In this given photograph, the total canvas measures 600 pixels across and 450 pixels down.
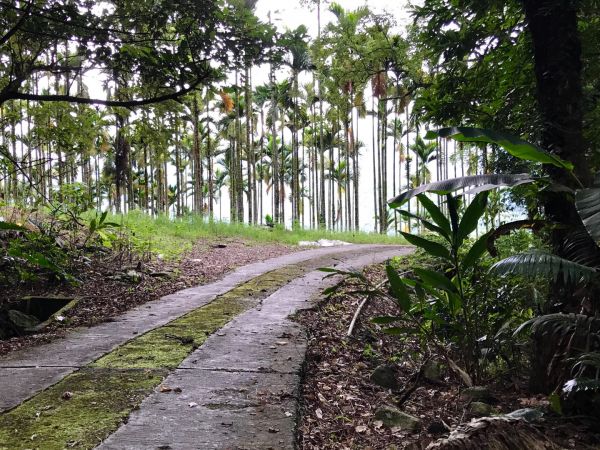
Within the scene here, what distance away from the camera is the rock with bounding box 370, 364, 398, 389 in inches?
140

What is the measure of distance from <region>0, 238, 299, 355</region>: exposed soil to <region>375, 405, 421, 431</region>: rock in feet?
10.0

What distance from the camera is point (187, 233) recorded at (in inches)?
476

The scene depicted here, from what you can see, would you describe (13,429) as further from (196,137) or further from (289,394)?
(196,137)

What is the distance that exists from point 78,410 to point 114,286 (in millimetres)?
3870

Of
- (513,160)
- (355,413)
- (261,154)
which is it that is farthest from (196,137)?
(261,154)

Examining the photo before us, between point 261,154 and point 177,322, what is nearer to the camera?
point 177,322

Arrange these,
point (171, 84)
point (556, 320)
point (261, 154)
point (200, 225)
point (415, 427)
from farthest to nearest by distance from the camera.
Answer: point (261, 154), point (200, 225), point (171, 84), point (415, 427), point (556, 320)

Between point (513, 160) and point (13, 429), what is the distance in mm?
6983

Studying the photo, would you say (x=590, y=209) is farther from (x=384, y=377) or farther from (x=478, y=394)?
(x=384, y=377)

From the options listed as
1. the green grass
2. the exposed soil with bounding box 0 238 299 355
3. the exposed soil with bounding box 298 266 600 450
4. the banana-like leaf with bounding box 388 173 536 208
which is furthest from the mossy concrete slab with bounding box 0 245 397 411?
the green grass

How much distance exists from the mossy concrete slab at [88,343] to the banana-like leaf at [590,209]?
3.18 m

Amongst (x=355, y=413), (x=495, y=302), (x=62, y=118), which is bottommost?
(x=355, y=413)

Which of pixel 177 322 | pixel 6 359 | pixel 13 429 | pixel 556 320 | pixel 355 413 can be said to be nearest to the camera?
pixel 13 429

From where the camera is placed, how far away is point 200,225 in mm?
13727
